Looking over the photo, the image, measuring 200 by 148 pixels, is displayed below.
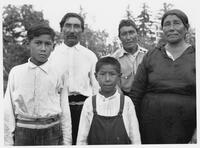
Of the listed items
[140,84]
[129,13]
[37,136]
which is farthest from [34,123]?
[129,13]

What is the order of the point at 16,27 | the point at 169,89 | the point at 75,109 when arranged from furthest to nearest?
the point at 16,27, the point at 75,109, the point at 169,89

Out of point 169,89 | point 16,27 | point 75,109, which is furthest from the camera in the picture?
point 16,27

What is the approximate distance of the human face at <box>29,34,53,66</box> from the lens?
1.70 metres

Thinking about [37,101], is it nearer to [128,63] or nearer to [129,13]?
[128,63]

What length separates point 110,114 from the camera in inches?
66.2

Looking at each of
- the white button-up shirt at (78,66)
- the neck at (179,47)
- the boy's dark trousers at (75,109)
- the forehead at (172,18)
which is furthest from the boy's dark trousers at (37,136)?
the forehead at (172,18)

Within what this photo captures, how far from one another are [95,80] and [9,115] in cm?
63

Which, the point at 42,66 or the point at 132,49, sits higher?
the point at 132,49

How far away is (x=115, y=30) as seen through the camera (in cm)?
197

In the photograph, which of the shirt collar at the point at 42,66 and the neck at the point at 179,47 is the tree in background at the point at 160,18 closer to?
the neck at the point at 179,47

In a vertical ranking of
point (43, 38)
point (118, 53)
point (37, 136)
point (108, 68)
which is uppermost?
point (43, 38)

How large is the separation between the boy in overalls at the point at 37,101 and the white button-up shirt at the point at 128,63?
0.44 metres

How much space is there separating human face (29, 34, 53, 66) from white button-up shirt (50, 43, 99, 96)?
137mm

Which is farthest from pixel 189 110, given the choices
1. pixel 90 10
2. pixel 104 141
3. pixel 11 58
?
pixel 11 58
